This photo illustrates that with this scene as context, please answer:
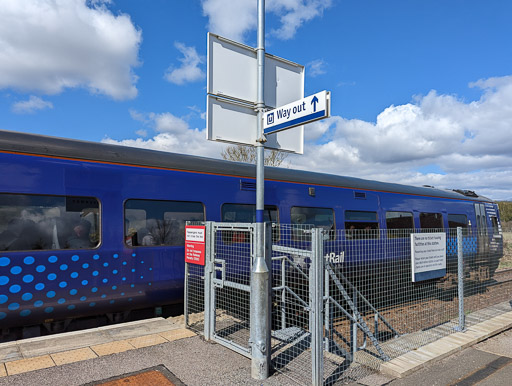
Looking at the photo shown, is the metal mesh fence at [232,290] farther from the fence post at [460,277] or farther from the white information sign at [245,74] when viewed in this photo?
the fence post at [460,277]

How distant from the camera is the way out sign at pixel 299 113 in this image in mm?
4547

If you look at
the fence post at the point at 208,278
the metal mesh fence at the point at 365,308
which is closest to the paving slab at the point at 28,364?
the fence post at the point at 208,278

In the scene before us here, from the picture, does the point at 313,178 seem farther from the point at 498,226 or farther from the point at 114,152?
the point at 498,226

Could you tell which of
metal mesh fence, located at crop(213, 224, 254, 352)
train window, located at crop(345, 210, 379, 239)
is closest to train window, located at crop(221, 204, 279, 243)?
metal mesh fence, located at crop(213, 224, 254, 352)

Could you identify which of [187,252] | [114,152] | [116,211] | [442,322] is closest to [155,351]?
[187,252]

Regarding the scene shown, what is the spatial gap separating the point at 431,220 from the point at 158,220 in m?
8.53

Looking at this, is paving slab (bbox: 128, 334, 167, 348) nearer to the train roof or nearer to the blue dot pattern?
the blue dot pattern

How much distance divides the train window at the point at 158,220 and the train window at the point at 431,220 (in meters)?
7.17

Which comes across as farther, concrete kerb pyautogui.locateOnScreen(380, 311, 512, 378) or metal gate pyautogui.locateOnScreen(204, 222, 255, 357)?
metal gate pyautogui.locateOnScreen(204, 222, 255, 357)

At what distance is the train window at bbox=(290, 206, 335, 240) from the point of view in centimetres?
813

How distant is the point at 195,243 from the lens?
18.6 ft

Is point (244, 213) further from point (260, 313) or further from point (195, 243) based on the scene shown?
point (260, 313)

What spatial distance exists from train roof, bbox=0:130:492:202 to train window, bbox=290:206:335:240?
0.59 m

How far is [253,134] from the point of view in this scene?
5281mm
